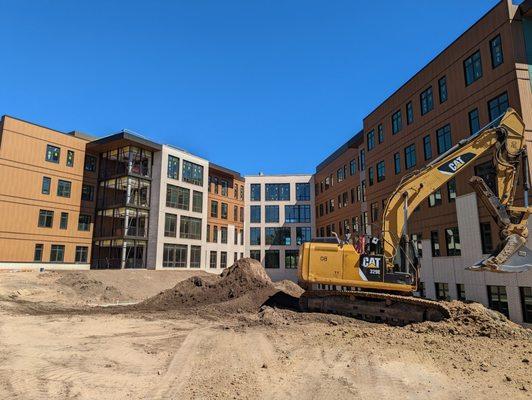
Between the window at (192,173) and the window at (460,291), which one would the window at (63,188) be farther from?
the window at (460,291)

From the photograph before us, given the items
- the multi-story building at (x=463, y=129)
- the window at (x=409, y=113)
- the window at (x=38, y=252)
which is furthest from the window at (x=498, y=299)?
the window at (x=38, y=252)

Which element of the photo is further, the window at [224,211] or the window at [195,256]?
the window at [224,211]

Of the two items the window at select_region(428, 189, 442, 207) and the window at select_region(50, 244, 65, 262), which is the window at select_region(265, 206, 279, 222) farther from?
the window at select_region(428, 189, 442, 207)

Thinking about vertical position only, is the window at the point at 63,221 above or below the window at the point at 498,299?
above

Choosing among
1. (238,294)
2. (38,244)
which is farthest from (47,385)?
(38,244)

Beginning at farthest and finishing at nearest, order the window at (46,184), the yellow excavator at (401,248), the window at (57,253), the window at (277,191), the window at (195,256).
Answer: the window at (277,191), the window at (195,256), the window at (57,253), the window at (46,184), the yellow excavator at (401,248)

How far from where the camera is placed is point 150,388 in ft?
28.8

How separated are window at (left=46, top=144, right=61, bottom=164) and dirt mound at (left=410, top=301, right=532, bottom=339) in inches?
1637

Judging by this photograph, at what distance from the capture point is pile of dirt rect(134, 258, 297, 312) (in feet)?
70.1

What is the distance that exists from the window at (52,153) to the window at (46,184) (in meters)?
2.02

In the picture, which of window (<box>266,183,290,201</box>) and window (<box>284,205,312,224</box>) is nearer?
window (<box>284,205,312,224</box>)

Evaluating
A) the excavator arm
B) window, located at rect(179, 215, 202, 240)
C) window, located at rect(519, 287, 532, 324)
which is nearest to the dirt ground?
the excavator arm

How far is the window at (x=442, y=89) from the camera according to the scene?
26969 mm

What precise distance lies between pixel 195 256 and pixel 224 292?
31591 mm
